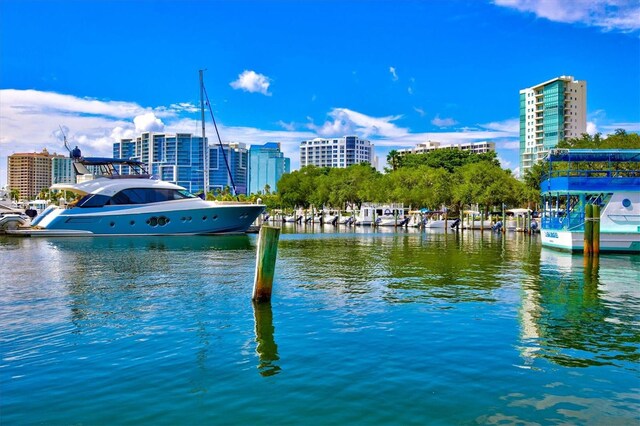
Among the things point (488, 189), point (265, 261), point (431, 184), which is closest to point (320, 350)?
point (265, 261)

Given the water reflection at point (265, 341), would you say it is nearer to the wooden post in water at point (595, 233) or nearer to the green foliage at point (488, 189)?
the wooden post in water at point (595, 233)

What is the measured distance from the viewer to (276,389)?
851 centimetres

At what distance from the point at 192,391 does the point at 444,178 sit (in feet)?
293

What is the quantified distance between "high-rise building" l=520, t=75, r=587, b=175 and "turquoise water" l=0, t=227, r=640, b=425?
143 m

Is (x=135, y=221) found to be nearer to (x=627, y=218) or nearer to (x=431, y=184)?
(x=627, y=218)

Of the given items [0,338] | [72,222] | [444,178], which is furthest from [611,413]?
[444,178]

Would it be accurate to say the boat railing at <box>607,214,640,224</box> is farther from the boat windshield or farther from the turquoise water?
the boat windshield

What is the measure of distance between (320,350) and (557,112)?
15861 cm

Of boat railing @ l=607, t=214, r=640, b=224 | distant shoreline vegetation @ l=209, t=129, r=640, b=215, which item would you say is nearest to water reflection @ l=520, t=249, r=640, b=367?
boat railing @ l=607, t=214, r=640, b=224

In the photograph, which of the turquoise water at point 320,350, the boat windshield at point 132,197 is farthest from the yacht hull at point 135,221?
the turquoise water at point 320,350

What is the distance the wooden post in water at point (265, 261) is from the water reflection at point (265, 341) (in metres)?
0.30

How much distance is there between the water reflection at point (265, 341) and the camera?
9.53 meters

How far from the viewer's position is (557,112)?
498 ft

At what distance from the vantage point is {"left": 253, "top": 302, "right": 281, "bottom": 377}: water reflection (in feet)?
31.3
